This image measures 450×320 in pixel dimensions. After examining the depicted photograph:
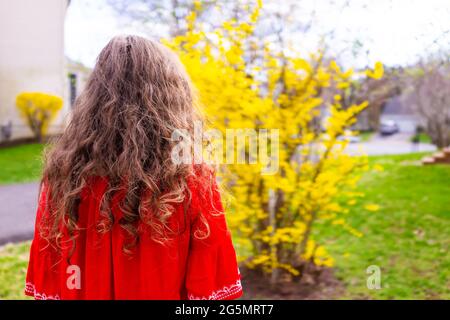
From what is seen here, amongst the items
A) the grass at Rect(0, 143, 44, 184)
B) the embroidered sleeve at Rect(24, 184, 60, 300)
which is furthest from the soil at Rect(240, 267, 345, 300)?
the grass at Rect(0, 143, 44, 184)

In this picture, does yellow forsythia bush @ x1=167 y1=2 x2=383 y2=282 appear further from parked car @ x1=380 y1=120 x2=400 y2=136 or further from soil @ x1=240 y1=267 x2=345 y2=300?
parked car @ x1=380 y1=120 x2=400 y2=136

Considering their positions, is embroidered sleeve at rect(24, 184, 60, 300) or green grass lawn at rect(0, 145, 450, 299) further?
green grass lawn at rect(0, 145, 450, 299)

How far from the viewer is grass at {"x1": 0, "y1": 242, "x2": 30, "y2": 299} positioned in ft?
11.9

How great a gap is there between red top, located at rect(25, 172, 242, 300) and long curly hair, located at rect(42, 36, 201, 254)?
3 centimetres

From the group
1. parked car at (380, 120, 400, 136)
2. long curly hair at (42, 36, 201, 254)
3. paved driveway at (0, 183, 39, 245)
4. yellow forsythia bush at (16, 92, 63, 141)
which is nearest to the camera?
long curly hair at (42, 36, 201, 254)

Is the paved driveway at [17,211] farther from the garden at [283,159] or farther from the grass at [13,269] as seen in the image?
the garden at [283,159]

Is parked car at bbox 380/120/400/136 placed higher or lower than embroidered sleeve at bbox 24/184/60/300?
lower

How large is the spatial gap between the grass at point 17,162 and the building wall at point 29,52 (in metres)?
0.21

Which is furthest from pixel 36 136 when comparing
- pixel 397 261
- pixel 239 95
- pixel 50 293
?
pixel 50 293

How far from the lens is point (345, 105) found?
4613 millimetres

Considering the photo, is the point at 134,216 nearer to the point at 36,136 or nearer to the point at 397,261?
the point at 397,261

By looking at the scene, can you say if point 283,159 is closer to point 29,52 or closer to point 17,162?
point 29,52

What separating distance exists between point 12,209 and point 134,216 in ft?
17.1

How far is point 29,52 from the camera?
5.52m
